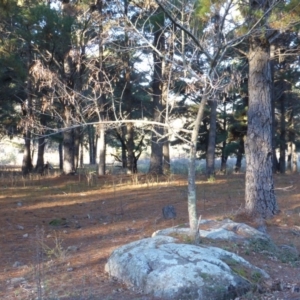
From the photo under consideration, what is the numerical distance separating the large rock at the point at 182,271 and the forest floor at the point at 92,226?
16cm

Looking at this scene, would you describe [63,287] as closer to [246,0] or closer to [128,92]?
[246,0]

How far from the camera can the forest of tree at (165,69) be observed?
7.11 m

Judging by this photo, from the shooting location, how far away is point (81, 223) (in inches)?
424

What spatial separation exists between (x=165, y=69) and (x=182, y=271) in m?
3.66

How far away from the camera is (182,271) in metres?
5.62

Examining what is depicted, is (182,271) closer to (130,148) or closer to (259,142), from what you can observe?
(259,142)

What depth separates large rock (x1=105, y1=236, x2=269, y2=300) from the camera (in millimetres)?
5398

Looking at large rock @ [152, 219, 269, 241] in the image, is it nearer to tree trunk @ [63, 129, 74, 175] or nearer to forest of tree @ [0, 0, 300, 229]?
Result: forest of tree @ [0, 0, 300, 229]

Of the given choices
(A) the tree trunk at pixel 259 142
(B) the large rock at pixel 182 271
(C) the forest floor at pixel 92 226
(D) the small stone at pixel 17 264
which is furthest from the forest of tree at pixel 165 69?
(D) the small stone at pixel 17 264

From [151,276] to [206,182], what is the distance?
1181 cm

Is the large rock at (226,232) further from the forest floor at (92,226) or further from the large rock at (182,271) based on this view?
the large rock at (182,271)

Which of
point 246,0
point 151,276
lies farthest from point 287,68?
point 151,276

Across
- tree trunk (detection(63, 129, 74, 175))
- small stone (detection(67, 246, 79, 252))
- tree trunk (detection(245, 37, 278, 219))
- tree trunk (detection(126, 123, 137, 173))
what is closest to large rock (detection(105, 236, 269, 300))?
small stone (detection(67, 246, 79, 252))

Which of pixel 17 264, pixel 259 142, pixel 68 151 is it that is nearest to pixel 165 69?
pixel 259 142
